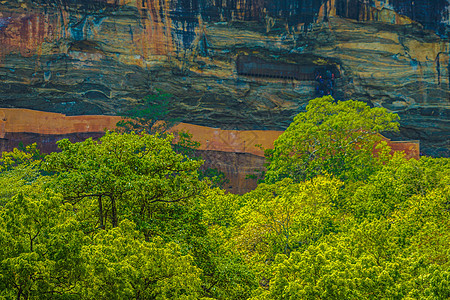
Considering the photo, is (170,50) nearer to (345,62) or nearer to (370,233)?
(345,62)

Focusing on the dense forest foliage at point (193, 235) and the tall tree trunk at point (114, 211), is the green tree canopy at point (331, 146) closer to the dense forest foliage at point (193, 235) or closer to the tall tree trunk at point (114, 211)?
the dense forest foliage at point (193, 235)

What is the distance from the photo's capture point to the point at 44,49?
39.6 m

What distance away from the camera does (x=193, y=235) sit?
16.8m

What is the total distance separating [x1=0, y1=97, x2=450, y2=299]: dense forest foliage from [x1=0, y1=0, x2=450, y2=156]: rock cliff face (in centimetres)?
1396

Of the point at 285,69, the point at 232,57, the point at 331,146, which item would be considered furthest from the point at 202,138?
the point at 331,146

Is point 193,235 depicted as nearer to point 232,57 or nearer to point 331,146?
point 331,146

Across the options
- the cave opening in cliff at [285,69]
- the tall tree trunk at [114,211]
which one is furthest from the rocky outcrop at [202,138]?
the tall tree trunk at [114,211]

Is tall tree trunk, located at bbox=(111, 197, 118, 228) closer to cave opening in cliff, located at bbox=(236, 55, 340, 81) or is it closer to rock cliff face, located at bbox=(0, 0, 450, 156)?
rock cliff face, located at bbox=(0, 0, 450, 156)

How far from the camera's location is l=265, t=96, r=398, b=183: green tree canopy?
30.6m

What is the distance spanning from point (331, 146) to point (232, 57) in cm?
1441

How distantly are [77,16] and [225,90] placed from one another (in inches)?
478

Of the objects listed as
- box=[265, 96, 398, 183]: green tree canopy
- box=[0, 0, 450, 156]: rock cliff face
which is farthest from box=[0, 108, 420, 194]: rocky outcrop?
box=[265, 96, 398, 183]: green tree canopy

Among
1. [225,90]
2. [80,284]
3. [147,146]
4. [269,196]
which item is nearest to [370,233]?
[147,146]

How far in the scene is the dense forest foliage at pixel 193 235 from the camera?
11.8 meters
